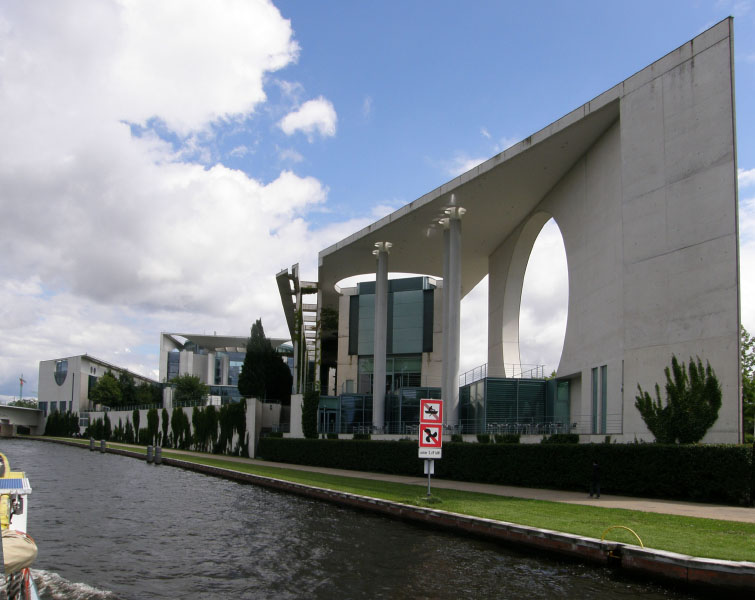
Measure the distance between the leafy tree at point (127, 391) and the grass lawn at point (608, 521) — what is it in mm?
74448

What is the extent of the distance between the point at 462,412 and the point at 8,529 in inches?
1316

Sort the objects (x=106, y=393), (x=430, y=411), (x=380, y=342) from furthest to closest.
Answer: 1. (x=106, y=393)
2. (x=380, y=342)
3. (x=430, y=411)

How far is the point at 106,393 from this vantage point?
8775cm

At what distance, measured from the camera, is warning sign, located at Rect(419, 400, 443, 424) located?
18834mm

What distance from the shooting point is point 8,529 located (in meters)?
6.47

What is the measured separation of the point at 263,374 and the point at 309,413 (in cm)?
2141

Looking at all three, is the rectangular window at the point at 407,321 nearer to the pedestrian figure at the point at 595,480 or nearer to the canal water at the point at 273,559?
the canal water at the point at 273,559

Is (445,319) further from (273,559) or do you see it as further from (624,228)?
(273,559)

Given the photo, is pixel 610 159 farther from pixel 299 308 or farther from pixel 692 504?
pixel 299 308

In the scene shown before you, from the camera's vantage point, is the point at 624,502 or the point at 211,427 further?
the point at 211,427

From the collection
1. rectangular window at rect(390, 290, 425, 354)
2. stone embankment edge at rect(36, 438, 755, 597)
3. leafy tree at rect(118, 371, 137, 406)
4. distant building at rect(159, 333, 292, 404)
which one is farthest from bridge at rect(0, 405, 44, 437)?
stone embankment edge at rect(36, 438, 755, 597)

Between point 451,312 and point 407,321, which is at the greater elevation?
point 407,321

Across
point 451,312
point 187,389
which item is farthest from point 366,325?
point 187,389

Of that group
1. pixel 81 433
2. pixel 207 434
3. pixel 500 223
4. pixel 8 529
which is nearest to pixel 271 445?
pixel 207 434
